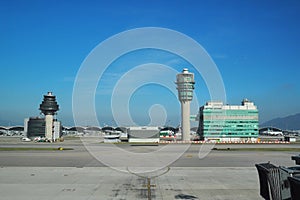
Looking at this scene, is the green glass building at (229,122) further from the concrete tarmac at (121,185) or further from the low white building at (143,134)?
the concrete tarmac at (121,185)

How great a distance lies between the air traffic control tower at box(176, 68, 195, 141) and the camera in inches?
4126

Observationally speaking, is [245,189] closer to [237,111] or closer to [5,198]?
[5,198]

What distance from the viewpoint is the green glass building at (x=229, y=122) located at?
115 meters

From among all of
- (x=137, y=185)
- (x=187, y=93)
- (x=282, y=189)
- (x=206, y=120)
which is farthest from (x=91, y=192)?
(x=206, y=120)

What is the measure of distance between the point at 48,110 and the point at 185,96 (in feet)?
185

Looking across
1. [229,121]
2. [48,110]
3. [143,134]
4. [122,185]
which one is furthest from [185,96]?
[122,185]

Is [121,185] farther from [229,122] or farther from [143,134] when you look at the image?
[229,122]

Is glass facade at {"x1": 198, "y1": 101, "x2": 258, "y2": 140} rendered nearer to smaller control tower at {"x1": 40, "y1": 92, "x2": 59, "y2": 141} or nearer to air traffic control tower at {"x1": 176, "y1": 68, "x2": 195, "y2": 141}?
air traffic control tower at {"x1": 176, "y1": 68, "x2": 195, "y2": 141}

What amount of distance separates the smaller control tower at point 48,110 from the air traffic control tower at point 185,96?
52.6 metres

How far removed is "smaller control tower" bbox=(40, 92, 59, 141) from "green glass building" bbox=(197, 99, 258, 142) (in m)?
63.8

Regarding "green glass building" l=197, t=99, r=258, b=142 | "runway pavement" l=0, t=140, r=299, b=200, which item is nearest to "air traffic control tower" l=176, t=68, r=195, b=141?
"green glass building" l=197, t=99, r=258, b=142

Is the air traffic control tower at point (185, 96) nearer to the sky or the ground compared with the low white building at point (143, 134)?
nearer to the sky

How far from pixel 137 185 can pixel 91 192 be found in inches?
137

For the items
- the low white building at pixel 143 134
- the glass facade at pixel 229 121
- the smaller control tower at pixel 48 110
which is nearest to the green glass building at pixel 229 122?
the glass facade at pixel 229 121
